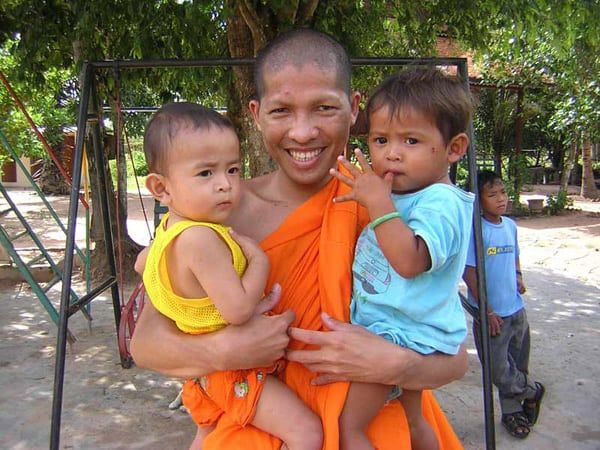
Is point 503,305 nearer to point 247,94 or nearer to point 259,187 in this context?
point 247,94

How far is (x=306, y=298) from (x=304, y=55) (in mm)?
690

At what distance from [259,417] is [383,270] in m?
0.50

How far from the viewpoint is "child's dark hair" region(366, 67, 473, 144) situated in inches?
60.8

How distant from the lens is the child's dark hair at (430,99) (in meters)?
1.54

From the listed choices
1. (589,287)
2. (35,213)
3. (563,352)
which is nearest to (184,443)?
(563,352)

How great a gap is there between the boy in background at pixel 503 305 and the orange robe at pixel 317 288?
7.25 ft

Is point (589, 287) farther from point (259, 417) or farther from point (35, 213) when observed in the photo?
point (35, 213)

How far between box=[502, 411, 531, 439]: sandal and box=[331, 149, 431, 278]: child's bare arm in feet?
9.53

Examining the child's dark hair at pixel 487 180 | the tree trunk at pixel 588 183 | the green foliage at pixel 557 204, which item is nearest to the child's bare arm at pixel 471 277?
the child's dark hair at pixel 487 180

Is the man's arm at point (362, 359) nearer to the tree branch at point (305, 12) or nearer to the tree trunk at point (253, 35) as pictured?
the tree trunk at point (253, 35)

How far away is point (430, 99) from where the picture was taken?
1544 mm

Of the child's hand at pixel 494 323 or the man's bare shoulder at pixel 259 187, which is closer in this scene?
the man's bare shoulder at pixel 259 187

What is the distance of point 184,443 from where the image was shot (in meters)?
3.74

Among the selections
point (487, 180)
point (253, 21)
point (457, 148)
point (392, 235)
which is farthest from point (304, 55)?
point (487, 180)
